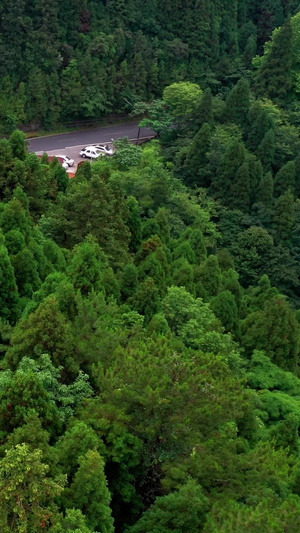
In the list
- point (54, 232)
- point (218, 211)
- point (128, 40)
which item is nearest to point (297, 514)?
point (54, 232)

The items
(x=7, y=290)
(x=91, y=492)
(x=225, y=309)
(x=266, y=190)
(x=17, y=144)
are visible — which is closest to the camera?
(x=91, y=492)

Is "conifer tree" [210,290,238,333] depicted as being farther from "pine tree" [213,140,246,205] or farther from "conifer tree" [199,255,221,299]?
"pine tree" [213,140,246,205]

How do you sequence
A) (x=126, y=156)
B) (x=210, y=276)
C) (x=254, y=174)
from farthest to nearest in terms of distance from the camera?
(x=254, y=174), (x=126, y=156), (x=210, y=276)

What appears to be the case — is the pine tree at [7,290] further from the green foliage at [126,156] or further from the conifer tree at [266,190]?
the conifer tree at [266,190]

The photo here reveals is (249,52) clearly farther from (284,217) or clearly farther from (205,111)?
(284,217)

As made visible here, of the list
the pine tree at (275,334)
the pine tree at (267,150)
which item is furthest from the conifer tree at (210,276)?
the pine tree at (267,150)

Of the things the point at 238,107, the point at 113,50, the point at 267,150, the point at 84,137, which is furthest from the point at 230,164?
the point at 113,50

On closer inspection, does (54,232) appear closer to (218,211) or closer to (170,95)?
(218,211)
